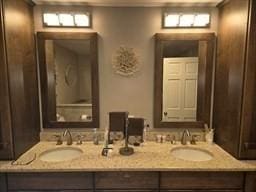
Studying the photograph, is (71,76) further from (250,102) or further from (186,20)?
(250,102)

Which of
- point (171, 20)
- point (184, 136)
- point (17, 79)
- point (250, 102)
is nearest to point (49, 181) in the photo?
point (17, 79)

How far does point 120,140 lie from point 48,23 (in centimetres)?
146

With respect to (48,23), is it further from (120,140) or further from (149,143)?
(149,143)

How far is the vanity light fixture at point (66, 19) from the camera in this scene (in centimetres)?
195

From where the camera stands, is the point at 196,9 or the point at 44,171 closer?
the point at 44,171

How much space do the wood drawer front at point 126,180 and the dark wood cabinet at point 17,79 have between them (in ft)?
2.58

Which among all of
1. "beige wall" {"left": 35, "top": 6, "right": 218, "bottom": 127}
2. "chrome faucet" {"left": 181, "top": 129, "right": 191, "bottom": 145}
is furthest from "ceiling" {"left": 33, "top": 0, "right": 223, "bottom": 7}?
"chrome faucet" {"left": 181, "top": 129, "right": 191, "bottom": 145}

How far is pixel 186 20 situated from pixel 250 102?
3.37ft

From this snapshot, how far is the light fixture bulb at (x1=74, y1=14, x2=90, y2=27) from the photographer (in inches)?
77.4

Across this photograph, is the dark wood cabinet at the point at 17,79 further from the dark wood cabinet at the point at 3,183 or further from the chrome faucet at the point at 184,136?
the chrome faucet at the point at 184,136

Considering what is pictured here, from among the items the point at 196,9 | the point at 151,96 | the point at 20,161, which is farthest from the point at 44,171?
the point at 196,9

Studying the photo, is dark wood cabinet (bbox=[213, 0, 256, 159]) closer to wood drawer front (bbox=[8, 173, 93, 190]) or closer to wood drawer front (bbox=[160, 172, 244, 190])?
wood drawer front (bbox=[160, 172, 244, 190])

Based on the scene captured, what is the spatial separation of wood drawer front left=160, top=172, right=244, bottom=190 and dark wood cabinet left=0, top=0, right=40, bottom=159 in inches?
52.0

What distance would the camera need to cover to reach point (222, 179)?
60.9 inches
